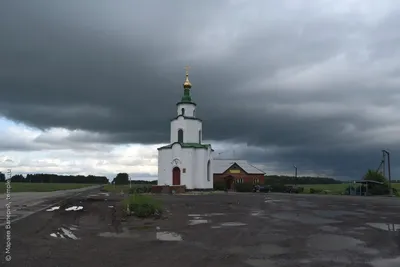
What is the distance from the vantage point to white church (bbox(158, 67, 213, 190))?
5156cm

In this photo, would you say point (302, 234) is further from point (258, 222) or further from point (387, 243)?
point (258, 222)

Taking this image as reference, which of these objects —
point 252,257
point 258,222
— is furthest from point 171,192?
point 252,257

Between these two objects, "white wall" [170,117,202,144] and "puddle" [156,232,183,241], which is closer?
"puddle" [156,232,183,241]

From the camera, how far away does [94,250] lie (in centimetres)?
948

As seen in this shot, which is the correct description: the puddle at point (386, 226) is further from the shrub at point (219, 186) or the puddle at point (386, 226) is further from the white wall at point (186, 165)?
the shrub at point (219, 186)

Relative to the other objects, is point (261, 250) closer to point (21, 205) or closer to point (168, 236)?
point (168, 236)

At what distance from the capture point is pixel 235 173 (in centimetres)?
6675

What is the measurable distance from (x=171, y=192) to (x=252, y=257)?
3814cm

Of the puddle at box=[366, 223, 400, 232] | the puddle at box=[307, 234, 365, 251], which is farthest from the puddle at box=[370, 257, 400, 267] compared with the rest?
the puddle at box=[366, 223, 400, 232]

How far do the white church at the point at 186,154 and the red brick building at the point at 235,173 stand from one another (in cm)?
1121

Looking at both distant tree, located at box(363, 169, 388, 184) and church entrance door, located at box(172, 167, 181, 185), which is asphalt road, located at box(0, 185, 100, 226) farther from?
distant tree, located at box(363, 169, 388, 184)

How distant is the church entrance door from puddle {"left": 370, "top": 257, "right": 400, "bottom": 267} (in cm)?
4346

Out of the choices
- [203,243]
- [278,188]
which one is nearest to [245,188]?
[278,188]

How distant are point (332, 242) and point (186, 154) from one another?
41.2 meters
